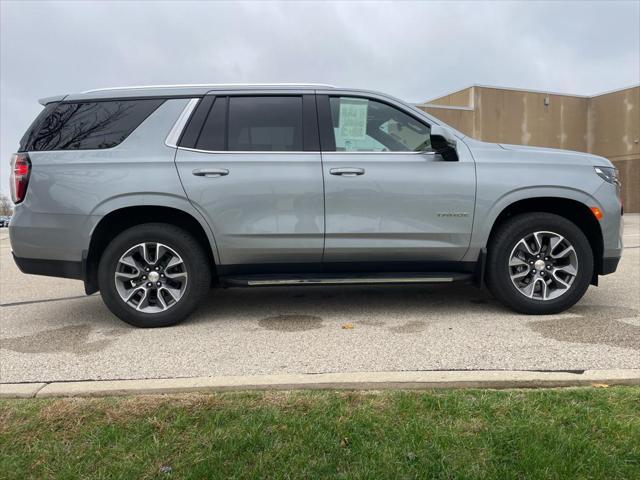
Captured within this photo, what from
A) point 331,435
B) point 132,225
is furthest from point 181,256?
point 331,435

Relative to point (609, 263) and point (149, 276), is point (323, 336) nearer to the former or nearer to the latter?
point (149, 276)

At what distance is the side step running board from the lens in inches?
160

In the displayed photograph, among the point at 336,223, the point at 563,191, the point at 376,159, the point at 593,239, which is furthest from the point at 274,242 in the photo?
the point at 593,239

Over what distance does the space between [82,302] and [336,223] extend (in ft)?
10.2

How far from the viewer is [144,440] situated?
88.5 inches

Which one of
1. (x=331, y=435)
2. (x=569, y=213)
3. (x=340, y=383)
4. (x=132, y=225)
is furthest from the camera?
(x=569, y=213)

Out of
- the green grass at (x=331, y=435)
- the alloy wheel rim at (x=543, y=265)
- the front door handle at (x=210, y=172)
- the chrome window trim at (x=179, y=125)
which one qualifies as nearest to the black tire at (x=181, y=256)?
the front door handle at (x=210, y=172)

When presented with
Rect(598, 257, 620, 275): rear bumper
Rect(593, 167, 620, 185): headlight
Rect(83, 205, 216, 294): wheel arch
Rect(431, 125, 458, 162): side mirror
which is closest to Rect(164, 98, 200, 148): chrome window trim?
Rect(83, 205, 216, 294): wheel arch

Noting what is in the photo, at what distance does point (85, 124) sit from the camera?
4137mm

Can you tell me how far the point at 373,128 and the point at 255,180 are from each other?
1132 millimetres

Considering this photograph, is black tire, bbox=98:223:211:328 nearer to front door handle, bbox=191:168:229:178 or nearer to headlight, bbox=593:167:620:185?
front door handle, bbox=191:168:229:178

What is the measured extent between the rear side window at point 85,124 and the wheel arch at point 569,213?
3.17 m

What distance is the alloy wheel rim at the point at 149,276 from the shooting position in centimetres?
405

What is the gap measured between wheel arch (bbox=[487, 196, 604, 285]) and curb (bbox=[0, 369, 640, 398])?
5.30 feet
